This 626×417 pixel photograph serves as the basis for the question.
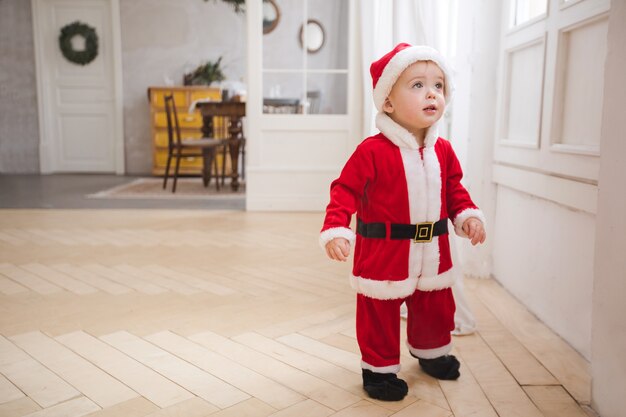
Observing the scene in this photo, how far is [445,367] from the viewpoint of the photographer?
4.84 feet

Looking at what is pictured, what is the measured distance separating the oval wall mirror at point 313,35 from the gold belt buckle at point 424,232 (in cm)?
323

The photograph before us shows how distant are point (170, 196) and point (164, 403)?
3.95 meters

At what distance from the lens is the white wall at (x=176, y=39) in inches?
279

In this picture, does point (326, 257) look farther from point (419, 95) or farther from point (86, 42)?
point (86, 42)

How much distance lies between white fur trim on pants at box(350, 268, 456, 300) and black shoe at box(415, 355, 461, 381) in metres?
0.20

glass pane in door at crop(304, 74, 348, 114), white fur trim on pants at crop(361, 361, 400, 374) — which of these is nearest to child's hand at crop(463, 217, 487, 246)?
white fur trim on pants at crop(361, 361, 400, 374)

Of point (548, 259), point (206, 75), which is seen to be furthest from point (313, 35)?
point (548, 259)

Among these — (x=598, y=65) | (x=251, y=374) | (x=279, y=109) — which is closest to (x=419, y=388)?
(x=251, y=374)

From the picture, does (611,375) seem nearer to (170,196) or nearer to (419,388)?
(419,388)

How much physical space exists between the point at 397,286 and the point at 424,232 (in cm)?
14

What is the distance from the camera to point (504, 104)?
2.34 metres

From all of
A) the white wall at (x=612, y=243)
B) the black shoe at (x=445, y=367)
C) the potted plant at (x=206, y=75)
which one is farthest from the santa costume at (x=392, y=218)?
the potted plant at (x=206, y=75)

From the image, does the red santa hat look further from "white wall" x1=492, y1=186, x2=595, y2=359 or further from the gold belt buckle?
"white wall" x1=492, y1=186, x2=595, y2=359

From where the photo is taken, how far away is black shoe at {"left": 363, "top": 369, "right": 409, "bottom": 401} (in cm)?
136
